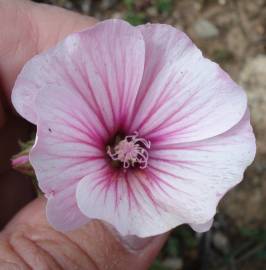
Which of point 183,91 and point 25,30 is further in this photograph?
point 25,30

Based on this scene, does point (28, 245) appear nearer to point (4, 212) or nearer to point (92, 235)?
point (92, 235)

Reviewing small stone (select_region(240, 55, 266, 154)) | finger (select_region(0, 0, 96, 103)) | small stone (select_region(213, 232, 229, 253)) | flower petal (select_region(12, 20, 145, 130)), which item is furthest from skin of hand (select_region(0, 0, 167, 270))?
small stone (select_region(240, 55, 266, 154))

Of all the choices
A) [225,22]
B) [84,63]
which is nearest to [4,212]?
[84,63]

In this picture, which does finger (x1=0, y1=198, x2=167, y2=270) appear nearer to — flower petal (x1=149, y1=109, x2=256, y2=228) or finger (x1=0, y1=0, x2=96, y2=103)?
flower petal (x1=149, y1=109, x2=256, y2=228)

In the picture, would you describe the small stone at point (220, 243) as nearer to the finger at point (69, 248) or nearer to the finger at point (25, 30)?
the finger at point (69, 248)

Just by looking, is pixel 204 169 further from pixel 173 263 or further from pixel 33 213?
pixel 173 263

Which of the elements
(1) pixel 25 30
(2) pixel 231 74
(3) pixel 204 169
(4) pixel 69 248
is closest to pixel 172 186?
(3) pixel 204 169
